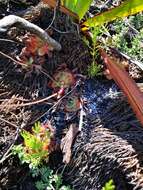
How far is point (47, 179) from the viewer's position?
1.50 metres

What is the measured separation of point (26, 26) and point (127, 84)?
0.46 metres

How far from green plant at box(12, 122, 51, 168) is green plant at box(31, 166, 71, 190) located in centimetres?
3

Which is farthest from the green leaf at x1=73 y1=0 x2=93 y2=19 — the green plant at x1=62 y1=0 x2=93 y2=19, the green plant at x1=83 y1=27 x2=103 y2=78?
the green plant at x1=83 y1=27 x2=103 y2=78

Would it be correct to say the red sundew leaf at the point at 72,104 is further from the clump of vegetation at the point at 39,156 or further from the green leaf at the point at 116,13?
the green leaf at the point at 116,13

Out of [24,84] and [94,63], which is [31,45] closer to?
[24,84]

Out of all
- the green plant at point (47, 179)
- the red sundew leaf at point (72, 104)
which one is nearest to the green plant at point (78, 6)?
the red sundew leaf at point (72, 104)

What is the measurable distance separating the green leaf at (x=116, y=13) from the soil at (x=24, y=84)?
9 cm

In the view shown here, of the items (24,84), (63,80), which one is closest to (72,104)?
(63,80)

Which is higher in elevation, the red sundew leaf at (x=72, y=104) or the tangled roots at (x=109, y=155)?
the red sundew leaf at (x=72, y=104)

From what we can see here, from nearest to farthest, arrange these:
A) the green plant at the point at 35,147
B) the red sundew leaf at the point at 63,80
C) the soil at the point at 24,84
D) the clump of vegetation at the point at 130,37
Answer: the green plant at the point at 35,147 → the soil at the point at 24,84 → the red sundew leaf at the point at 63,80 → the clump of vegetation at the point at 130,37

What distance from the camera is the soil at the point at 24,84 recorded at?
5.12 feet

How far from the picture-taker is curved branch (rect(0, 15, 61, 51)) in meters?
1.52

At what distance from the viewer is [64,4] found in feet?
5.88

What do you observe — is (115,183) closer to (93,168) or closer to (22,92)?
(93,168)
